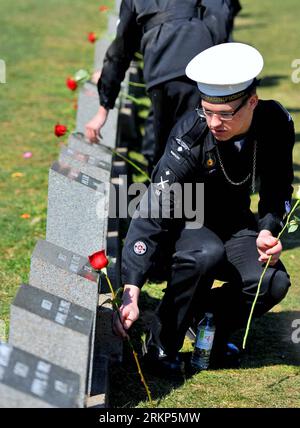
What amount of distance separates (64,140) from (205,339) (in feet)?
15.1

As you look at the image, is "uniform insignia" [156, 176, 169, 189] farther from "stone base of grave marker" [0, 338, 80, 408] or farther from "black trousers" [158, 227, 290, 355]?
"stone base of grave marker" [0, 338, 80, 408]

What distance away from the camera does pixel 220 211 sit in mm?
4812

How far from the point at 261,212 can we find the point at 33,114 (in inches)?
224

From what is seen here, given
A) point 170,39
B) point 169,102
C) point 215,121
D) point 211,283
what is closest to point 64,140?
point 169,102

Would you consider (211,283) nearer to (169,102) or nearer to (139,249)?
(139,249)

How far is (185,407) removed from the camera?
14.5ft

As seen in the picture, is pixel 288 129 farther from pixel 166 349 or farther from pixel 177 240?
pixel 166 349

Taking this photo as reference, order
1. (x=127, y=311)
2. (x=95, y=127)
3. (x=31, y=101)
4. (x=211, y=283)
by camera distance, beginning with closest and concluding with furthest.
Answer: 1. (x=127, y=311)
2. (x=211, y=283)
3. (x=95, y=127)
4. (x=31, y=101)

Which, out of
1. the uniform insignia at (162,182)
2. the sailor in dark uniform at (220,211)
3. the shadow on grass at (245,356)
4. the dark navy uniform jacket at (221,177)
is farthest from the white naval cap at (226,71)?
the shadow on grass at (245,356)

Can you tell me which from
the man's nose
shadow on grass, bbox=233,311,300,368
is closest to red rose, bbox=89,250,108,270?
the man's nose

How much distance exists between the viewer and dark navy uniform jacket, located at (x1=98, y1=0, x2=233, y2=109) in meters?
5.77

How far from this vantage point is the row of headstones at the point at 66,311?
3.43 m

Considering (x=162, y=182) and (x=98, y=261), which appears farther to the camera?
(x=162, y=182)
